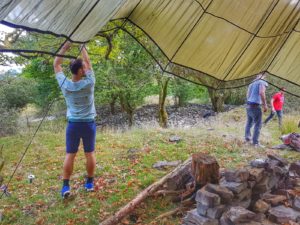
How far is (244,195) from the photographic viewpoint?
3980 millimetres

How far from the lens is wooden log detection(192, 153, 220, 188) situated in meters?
4.21

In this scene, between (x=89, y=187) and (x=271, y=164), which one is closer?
(x=271, y=164)

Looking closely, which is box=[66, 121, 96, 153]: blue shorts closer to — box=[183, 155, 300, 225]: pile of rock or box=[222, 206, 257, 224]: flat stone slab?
box=[183, 155, 300, 225]: pile of rock

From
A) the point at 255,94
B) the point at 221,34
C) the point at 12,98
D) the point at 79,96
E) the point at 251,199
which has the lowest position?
the point at 12,98

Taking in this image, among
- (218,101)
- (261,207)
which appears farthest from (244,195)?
(218,101)

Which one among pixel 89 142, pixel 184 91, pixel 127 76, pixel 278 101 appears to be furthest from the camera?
pixel 184 91

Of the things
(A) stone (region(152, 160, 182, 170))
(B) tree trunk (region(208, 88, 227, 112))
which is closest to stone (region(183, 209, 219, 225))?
(A) stone (region(152, 160, 182, 170))

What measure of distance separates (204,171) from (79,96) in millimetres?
1821

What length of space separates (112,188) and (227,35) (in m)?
2.72

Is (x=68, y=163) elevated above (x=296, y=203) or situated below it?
below

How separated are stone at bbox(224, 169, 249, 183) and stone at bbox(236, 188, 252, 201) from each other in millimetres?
130

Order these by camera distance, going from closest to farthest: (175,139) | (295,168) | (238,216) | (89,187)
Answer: (238,216)
(89,187)
(295,168)
(175,139)

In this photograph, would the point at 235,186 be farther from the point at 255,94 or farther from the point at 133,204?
the point at 255,94

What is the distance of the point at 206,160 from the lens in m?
4.30
